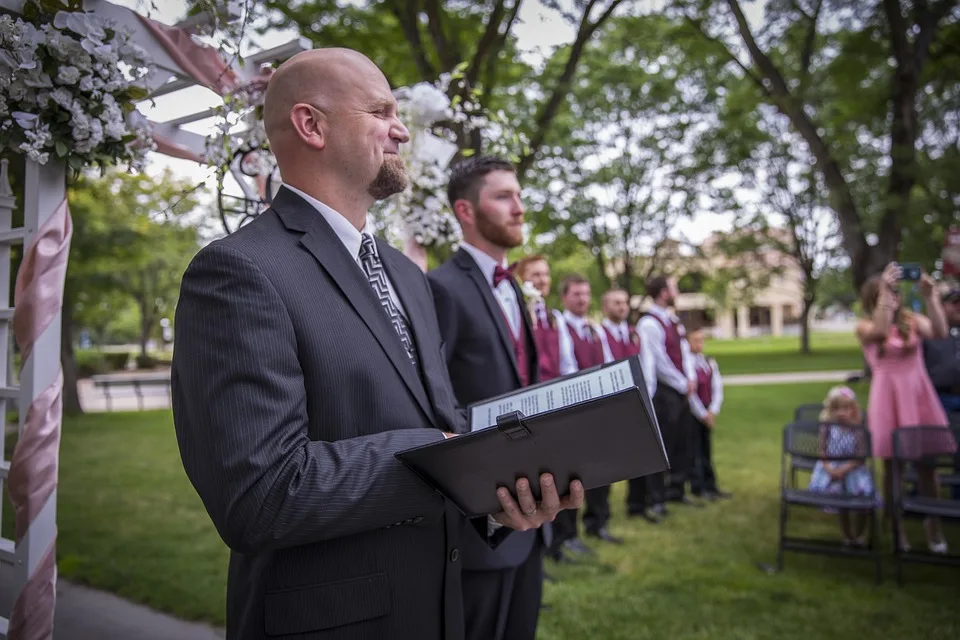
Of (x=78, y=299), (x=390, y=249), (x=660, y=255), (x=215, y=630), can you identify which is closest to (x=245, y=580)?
(x=390, y=249)

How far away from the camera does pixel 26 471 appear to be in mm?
2656

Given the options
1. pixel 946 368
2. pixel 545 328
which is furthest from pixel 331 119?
pixel 946 368

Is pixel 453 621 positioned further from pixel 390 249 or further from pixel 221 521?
pixel 390 249

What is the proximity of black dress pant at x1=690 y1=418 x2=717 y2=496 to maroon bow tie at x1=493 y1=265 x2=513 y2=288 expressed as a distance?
5979 millimetres

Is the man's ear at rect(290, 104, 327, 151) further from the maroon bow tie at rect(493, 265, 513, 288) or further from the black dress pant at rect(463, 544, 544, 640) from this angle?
the black dress pant at rect(463, 544, 544, 640)

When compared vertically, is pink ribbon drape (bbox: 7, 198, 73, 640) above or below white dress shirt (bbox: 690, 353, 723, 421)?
above

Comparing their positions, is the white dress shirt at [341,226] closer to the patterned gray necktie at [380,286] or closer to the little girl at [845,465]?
the patterned gray necktie at [380,286]

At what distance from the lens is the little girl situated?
5.66 m

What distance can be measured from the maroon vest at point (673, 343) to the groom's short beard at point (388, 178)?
6.33 m

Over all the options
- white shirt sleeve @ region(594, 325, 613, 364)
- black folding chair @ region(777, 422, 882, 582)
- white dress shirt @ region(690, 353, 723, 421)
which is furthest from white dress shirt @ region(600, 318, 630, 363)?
black folding chair @ region(777, 422, 882, 582)

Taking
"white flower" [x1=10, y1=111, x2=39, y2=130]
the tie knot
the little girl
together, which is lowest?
the little girl

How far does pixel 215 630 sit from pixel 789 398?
56.2 feet

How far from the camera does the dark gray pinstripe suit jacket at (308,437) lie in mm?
1421

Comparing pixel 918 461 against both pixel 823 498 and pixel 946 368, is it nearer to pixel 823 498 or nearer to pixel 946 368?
pixel 823 498
